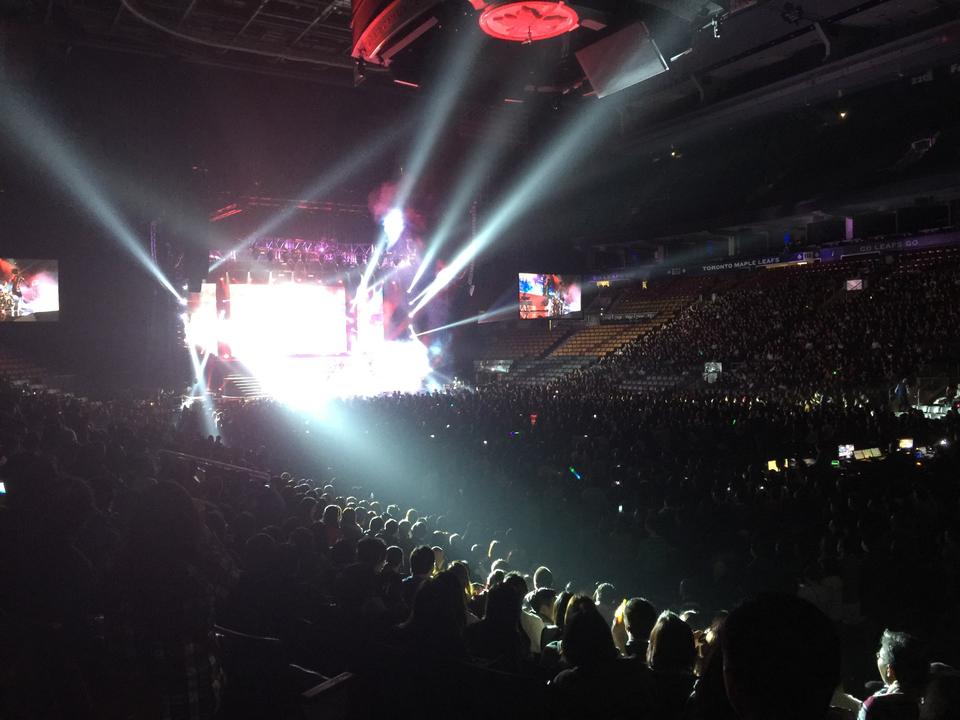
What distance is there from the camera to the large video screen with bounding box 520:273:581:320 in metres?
34.2

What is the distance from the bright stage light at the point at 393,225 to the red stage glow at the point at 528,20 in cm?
1995

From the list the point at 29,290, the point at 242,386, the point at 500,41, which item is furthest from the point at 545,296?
the point at 500,41

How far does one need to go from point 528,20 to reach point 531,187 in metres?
23.8

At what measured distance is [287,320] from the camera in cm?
2811

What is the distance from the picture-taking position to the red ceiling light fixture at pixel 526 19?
381 cm

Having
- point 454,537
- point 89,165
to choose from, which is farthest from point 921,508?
point 89,165

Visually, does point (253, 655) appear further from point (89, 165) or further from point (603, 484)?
point (89, 165)

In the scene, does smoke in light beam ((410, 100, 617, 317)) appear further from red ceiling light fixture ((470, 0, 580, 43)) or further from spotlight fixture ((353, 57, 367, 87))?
red ceiling light fixture ((470, 0, 580, 43))

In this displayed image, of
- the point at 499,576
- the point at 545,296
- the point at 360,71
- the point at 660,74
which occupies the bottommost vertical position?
the point at 499,576

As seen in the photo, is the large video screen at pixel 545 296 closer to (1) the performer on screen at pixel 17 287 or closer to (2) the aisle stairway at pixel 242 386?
(2) the aisle stairway at pixel 242 386

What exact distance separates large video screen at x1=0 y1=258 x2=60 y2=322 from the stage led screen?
22.6ft

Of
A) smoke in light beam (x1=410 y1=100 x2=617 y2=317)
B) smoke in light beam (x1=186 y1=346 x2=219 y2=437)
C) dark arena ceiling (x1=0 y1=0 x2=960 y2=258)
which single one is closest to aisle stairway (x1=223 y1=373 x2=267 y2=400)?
smoke in light beam (x1=186 y1=346 x2=219 y2=437)

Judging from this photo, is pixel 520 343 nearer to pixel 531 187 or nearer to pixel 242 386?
pixel 531 187

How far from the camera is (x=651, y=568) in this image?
18.9 feet
